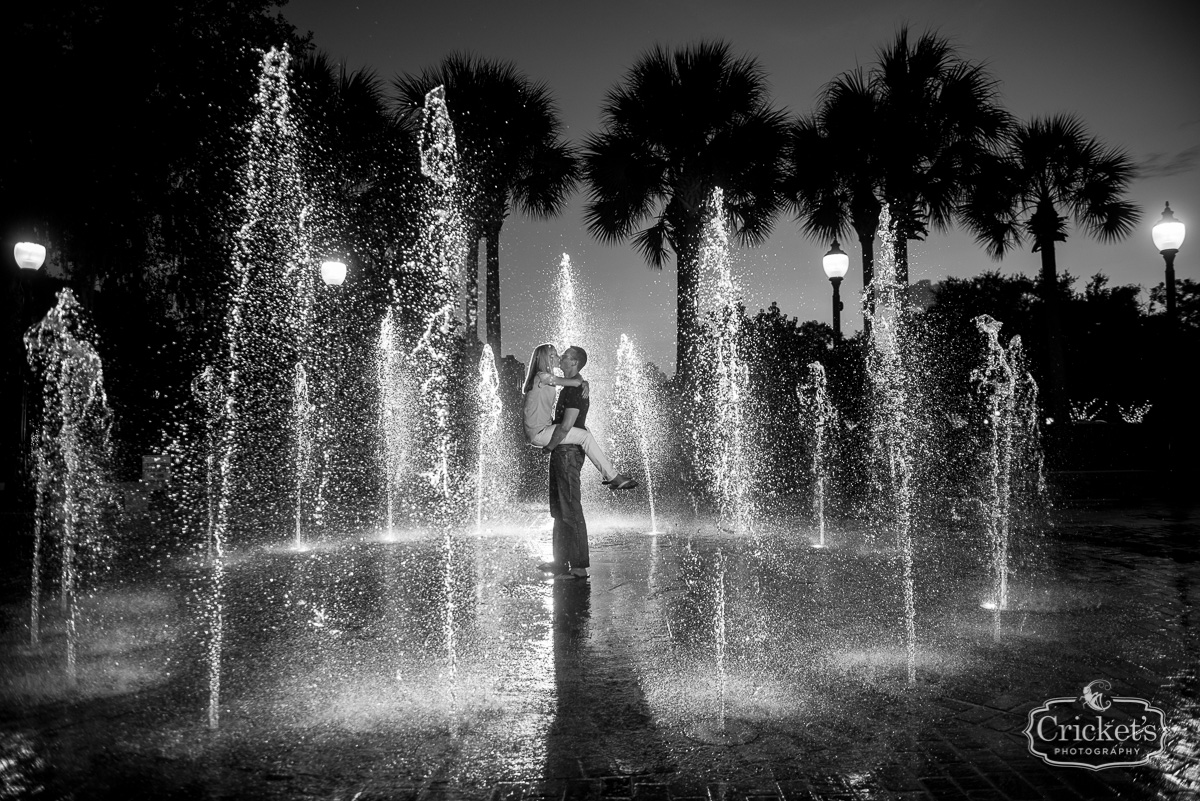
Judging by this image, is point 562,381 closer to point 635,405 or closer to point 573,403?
point 573,403

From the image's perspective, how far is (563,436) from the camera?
5.50 m

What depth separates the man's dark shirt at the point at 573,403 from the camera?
18.3ft

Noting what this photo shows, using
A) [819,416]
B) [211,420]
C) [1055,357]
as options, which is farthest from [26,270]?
[1055,357]

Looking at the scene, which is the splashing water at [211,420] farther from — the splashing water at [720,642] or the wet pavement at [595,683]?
the splashing water at [720,642]

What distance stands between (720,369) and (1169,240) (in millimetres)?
8923

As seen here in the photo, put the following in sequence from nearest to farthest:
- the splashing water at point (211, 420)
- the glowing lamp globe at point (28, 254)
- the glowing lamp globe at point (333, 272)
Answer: the glowing lamp globe at point (28, 254)
the glowing lamp globe at point (333, 272)
the splashing water at point (211, 420)

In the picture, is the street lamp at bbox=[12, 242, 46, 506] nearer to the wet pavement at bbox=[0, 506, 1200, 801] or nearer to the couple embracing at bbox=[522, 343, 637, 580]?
the wet pavement at bbox=[0, 506, 1200, 801]

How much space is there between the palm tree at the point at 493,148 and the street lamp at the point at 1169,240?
11887 millimetres

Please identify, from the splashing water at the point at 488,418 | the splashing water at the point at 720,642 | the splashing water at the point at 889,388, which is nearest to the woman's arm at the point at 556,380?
the splashing water at the point at 720,642

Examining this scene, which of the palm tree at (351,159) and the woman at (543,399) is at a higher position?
the palm tree at (351,159)

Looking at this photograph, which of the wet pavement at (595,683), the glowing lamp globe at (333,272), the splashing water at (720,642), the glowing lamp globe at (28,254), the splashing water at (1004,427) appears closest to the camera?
the wet pavement at (595,683)

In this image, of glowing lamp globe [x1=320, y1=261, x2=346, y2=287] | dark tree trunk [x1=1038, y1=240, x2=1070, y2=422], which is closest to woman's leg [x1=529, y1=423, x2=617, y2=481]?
glowing lamp globe [x1=320, y1=261, x2=346, y2=287]

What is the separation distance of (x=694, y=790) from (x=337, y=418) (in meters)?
13.9

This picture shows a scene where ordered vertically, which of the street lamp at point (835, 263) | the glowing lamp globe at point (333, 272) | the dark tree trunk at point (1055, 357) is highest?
the street lamp at point (835, 263)
